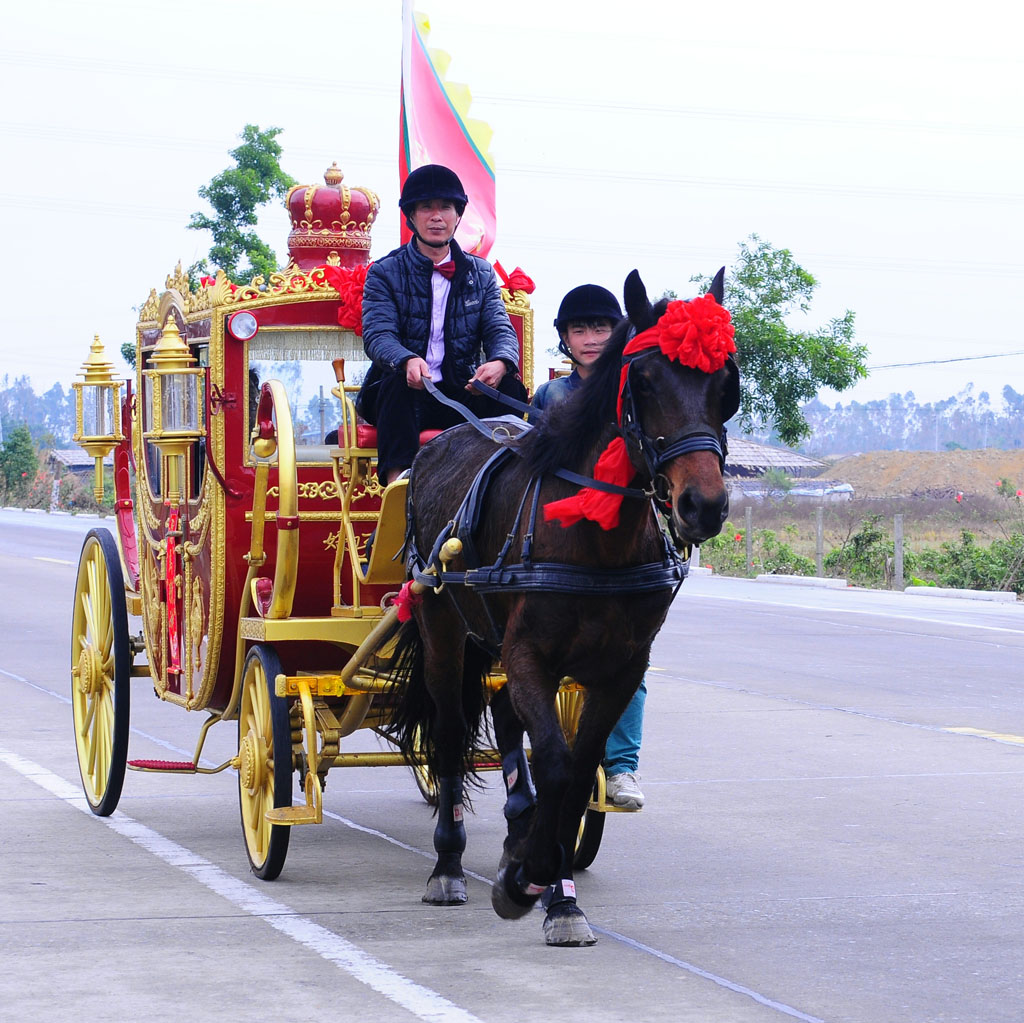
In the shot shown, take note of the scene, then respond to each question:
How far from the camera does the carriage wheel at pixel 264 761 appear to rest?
20.8ft

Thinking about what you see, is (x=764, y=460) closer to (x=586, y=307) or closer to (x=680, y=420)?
(x=586, y=307)

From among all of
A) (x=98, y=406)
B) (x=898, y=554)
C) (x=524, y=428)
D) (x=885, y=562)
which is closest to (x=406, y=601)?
(x=524, y=428)

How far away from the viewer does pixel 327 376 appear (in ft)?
25.8

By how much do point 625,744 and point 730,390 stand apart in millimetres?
2116

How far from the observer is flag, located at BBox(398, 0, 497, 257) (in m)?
11.9

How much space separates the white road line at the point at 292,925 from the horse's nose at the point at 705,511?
4.74 feet

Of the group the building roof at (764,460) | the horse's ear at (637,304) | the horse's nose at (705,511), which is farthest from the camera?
the building roof at (764,460)

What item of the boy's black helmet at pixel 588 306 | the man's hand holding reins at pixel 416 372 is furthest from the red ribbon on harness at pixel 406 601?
the boy's black helmet at pixel 588 306

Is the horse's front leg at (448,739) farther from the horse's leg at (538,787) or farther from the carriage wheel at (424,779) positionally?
the horse's leg at (538,787)

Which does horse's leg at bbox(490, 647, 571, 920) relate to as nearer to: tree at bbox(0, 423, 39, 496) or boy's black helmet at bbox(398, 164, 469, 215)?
boy's black helmet at bbox(398, 164, 469, 215)

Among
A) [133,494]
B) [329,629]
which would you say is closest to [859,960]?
[329,629]

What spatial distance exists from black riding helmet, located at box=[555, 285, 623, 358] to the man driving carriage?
0.89 feet

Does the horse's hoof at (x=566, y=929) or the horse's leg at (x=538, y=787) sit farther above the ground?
the horse's leg at (x=538, y=787)

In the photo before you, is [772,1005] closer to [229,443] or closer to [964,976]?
[964,976]
